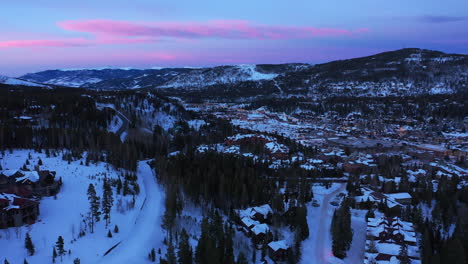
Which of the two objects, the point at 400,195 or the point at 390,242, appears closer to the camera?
the point at 390,242

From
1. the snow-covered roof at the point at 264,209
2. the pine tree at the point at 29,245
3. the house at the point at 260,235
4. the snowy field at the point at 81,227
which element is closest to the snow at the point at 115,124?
the snowy field at the point at 81,227

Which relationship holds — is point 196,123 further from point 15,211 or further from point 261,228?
point 15,211

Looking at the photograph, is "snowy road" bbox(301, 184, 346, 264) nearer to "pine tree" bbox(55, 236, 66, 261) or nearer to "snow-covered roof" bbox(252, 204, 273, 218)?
"snow-covered roof" bbox(252, 204, 273, 218)

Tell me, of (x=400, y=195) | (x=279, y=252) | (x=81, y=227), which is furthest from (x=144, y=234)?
(x=400, y=195)

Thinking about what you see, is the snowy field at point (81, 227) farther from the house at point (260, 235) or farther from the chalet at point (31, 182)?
the house at point (260, 235)

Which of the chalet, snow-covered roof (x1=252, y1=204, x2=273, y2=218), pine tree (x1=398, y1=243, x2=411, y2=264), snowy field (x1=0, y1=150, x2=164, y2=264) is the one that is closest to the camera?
snowy field (x1=0, y1=150, x2=164, y2=264)

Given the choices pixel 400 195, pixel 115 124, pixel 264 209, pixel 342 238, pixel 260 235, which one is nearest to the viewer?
pixel 342 238

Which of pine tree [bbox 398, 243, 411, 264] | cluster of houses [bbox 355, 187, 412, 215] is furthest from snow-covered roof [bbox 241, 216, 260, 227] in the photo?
cluster of houses [bbox 355, 187, 412, 215]
